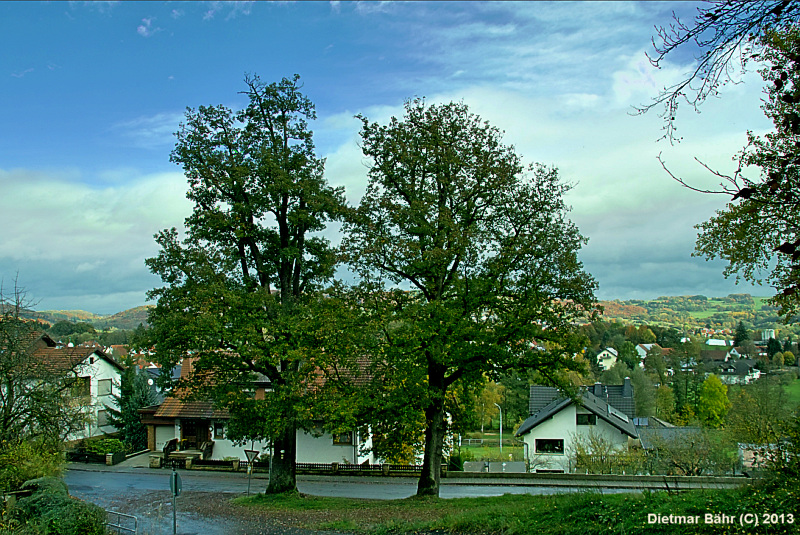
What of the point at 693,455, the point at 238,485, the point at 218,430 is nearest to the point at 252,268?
the point at 238,485

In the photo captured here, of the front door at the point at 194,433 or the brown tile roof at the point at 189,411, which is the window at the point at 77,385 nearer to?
the brown tile roof at the point at 189,411

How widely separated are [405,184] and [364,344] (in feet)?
17.0

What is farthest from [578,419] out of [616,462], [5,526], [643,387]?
[5,526]

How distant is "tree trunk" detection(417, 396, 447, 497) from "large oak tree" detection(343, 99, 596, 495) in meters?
0.03

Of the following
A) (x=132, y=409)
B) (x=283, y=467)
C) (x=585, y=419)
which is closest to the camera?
(x=283, y=467)

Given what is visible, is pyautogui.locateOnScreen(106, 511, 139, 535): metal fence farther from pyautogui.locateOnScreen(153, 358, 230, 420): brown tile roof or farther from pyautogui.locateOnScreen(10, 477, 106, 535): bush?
pyautogui.locateOnScreen(153, 358, 230, 420): brown tile roof

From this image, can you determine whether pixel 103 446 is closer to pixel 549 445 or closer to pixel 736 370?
pixel 549 445

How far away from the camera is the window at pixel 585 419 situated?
4319 cm

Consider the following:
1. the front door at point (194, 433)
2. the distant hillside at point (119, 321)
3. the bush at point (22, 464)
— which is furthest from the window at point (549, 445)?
the distant hillside at point (119, 321)

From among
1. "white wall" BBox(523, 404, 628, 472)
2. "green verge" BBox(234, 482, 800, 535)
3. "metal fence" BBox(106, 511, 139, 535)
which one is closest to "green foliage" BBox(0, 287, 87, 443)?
"metal fence" BBox(106, 511, 139, 535)

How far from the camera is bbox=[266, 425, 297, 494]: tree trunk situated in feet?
70.0

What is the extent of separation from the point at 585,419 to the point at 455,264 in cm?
3077

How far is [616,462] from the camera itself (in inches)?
1207

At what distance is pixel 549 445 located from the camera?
43281mm
